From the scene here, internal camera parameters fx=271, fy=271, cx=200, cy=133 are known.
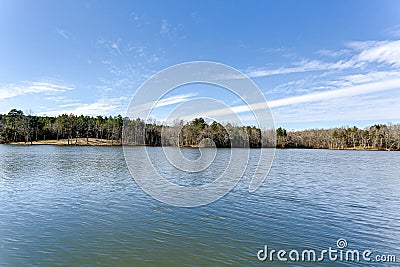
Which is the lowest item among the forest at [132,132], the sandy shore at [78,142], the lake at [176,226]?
the lake at [176,226]

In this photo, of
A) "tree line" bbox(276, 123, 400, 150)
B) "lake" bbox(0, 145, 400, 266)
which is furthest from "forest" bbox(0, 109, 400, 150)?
"lake" bbox(0, 145, 400, 266)

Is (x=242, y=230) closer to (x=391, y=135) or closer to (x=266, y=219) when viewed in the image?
(x=266, y=219)

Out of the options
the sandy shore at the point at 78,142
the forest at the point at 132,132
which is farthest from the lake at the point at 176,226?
the sandy shore at the point at 78,142

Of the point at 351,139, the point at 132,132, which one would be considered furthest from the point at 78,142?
the point at 351,139

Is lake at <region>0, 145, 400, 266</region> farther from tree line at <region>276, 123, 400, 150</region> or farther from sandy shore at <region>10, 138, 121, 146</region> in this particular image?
tree line at <region>276, 123, 400, 150</region>

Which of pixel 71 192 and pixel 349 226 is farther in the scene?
pixel 71 192

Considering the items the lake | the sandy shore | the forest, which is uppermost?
the forest

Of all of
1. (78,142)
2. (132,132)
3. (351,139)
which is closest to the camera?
(78,142)

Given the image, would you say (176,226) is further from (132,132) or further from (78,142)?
(78,142)

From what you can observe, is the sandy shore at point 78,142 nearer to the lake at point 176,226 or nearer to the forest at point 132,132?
the forest at point 132,132

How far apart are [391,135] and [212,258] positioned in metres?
169

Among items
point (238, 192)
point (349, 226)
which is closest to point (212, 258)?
point (349, 226)

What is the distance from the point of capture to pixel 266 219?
43.0 feet

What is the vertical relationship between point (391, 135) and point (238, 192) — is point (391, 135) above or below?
above
